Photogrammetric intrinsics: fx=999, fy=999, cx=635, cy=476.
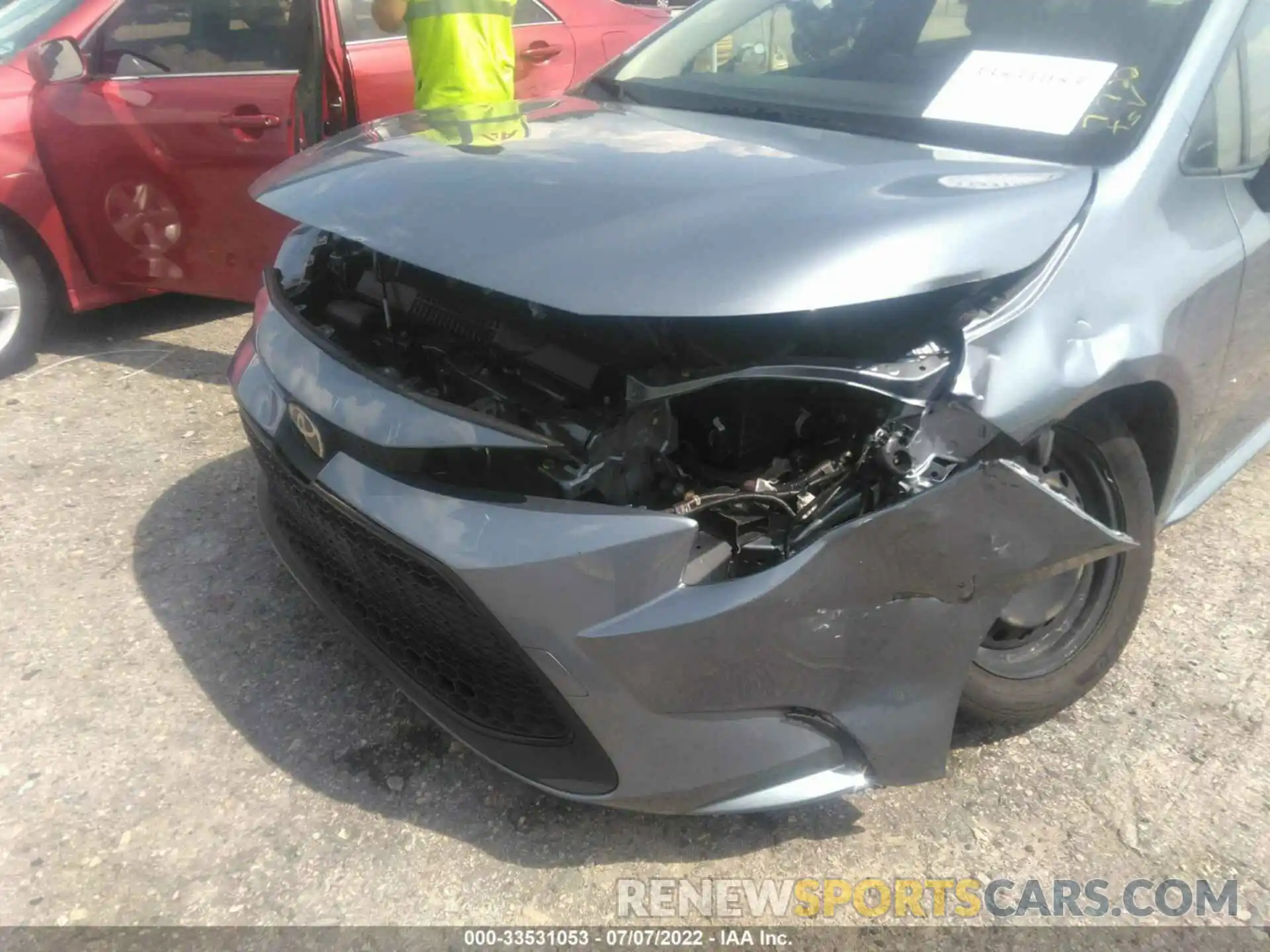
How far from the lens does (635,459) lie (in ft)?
5.84

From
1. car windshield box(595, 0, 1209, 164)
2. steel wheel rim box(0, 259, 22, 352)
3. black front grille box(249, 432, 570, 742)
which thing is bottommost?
steel wheel rim box(0, 259, 22, 352)

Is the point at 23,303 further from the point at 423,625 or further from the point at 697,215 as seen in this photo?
the point at 697,215

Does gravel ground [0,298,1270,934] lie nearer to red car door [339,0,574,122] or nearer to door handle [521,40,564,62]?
red car door [339,0,574,122]

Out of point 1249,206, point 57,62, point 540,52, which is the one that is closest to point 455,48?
point 540,52

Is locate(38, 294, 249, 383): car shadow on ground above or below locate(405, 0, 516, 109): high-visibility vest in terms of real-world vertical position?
below

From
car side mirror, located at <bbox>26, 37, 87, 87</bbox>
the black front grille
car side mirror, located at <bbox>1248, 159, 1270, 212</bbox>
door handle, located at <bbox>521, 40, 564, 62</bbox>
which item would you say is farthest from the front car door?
car side mirror, located at <bbox>26, 37, 87, 87</bbox>

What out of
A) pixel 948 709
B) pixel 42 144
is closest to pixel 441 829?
pixel 948 709

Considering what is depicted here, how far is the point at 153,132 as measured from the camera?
12.4ft

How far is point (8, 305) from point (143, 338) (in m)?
0.57

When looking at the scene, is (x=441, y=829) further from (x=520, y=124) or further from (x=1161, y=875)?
(x=520, y=124)

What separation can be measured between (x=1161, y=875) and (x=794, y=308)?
138 centimetres

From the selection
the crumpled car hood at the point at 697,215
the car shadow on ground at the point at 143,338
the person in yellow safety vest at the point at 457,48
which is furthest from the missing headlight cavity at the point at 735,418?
the car shadow on ground at the point at 143,338


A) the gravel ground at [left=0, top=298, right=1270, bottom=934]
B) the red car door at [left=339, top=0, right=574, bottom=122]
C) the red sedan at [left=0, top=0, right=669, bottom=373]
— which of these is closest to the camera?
the gravel ground at [left=0, top=298, right=1270, bottom=934]

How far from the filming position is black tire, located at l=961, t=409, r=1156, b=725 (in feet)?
6.93
